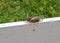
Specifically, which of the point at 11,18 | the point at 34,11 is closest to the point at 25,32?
the point at 11,18

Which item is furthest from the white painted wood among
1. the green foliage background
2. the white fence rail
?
the green foliage background

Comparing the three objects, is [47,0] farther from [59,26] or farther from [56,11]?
[59,26]

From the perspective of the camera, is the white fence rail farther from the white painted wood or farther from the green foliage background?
the green foliage background

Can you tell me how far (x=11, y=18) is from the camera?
3.23 meters

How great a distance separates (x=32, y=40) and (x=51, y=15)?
0.76 m

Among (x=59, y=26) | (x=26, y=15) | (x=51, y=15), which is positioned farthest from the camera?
(x=51, y=15)

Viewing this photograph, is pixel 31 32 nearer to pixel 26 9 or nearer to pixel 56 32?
pixel 56 32

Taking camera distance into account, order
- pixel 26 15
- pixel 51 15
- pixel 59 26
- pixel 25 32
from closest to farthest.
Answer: pixel 25 32, pixel 59 26, pixel 26 15, pixel 51 15

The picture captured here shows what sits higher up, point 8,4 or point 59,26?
point 8,4

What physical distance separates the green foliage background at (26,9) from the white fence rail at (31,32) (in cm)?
41

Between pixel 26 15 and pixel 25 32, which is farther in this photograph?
pixel 26 15

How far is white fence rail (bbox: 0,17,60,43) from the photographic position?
278 centimetres

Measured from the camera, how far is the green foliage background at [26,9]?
10.8 feet

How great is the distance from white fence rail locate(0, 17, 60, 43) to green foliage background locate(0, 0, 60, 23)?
1.34 feet
